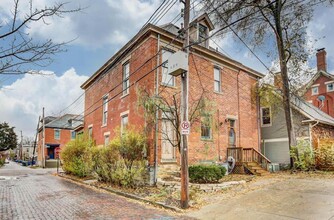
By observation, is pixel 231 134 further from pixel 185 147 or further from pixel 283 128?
pixel 185 147

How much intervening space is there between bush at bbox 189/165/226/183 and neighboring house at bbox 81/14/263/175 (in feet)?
7.43

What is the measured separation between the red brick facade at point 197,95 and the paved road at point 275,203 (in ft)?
14.0

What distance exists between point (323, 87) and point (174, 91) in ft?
87.8

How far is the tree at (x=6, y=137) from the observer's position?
47.1 meters

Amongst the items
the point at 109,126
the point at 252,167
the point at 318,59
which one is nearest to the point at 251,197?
the point at 252,167

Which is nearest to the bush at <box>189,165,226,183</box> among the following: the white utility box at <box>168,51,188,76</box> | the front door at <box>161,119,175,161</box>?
the front door at <box>161,119,175,161</box>

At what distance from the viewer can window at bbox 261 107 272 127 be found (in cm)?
2127

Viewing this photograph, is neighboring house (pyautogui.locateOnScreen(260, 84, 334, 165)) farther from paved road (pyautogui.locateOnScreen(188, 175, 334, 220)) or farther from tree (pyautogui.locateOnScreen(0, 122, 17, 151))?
tree (pyautogui.locateOnScreen(0, 122, 17, 151))

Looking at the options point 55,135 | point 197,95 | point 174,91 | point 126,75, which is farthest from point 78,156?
point 55,135

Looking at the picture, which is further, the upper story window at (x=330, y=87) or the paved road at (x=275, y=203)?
the upper story window at (x=330, y=87)

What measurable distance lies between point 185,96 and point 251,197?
4126 millimetres

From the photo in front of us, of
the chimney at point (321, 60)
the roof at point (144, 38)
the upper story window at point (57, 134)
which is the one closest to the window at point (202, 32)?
the roof at point (144, 38)

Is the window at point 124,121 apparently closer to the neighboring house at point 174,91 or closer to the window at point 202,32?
the neighboring house at point 174,91

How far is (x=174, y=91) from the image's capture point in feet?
47.2
